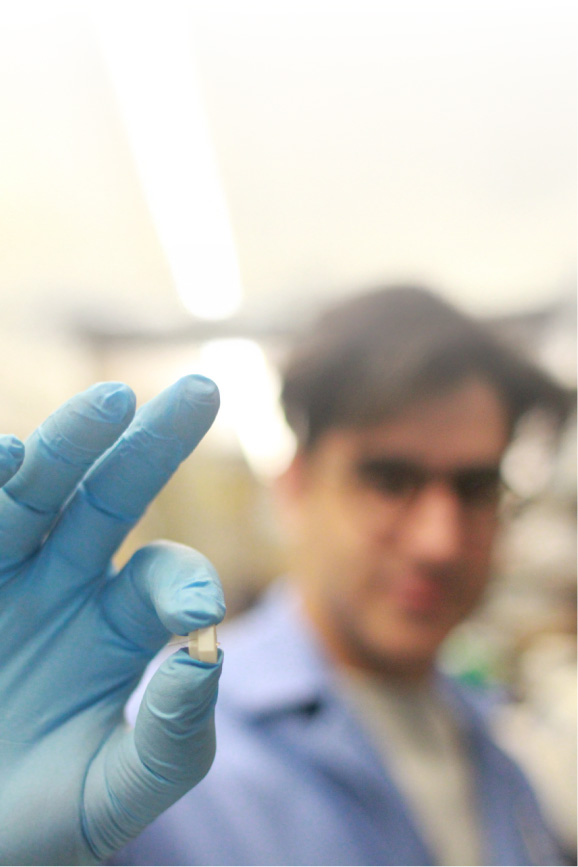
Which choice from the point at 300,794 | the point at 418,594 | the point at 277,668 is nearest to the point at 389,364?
the point at 418,594

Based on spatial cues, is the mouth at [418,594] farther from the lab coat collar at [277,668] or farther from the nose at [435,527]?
the lab coat collar at [277,668]

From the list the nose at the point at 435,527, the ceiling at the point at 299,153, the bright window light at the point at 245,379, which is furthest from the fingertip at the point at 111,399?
the bright window light at the point at 245,379

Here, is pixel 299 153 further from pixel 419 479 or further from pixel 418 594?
pixel 418 594

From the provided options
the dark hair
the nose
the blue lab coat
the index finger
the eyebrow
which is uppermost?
the index finger

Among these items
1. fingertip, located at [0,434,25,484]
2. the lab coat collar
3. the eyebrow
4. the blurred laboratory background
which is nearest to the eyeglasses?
the eyebrow

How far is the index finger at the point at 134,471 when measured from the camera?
364 millimetres

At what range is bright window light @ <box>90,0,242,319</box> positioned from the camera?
0.88 metres

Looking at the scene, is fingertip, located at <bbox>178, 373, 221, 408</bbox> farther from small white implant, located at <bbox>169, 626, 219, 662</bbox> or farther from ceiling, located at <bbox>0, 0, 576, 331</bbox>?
ceiling, located at <bbox>0, 0, 576, 331</bbox>

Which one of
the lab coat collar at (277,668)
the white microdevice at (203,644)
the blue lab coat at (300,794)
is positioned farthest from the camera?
the lab coat collar at (277,668)

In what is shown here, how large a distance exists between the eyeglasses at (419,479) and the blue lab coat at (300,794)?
0.30 m

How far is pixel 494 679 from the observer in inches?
61.1

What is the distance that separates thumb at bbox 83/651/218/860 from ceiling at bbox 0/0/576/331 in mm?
972

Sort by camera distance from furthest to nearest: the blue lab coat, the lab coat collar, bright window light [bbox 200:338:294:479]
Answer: bright window light [bbox 200:338:294:479], the lab coat collar, the blue lab coat

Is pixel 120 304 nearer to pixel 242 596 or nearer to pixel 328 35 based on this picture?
pixel 328 35
